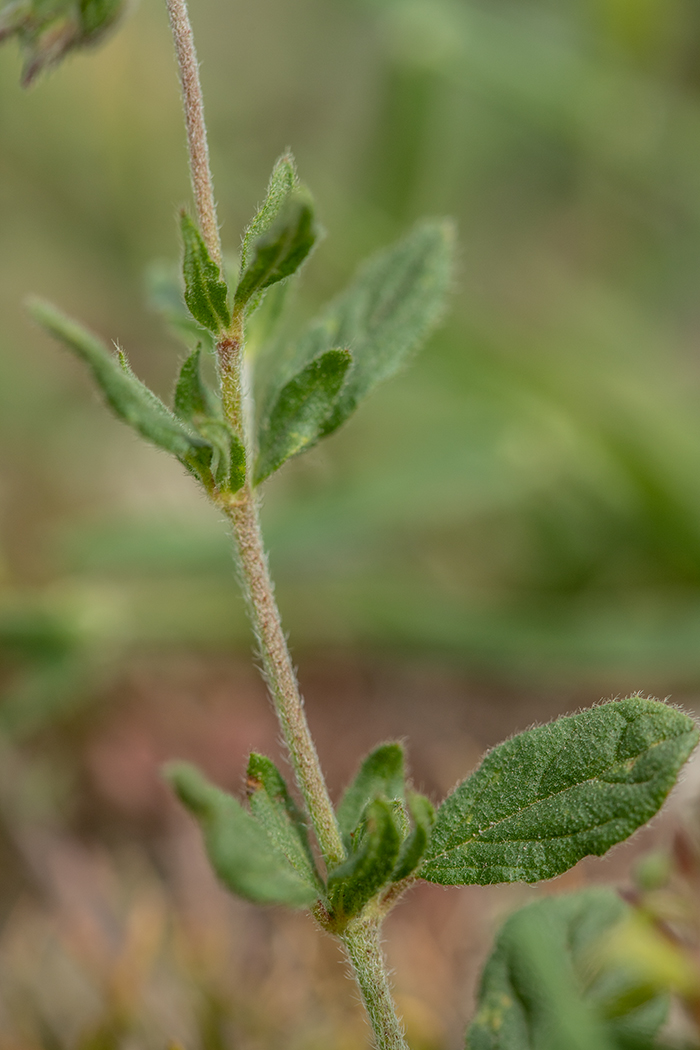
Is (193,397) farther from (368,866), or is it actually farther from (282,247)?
(368,866)

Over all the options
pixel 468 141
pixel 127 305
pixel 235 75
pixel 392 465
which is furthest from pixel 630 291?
pixel 235 75

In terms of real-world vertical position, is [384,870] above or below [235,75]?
below

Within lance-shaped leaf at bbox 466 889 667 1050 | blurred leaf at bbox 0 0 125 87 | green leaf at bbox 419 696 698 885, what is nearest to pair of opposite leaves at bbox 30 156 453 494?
blurred leaf at bbox 0 0 125 87

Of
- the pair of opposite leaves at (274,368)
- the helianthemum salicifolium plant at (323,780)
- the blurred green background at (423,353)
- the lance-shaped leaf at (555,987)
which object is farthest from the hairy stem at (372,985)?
the blurred green background at (423,353)

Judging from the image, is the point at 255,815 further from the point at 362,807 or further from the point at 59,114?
the point at 59,114

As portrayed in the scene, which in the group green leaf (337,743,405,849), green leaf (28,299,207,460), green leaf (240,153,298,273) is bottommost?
green leaf (337,743,405,849)

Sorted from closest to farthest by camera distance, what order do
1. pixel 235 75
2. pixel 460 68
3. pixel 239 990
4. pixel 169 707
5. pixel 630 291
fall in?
pixel 239 990 < pixel 169 707 < pixel 460 68 < pixel 630 291 < pixel 235 75

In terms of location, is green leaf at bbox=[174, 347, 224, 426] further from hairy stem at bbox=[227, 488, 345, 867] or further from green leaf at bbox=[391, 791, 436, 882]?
green leaf at bbox=[391, 791, 436, 882]

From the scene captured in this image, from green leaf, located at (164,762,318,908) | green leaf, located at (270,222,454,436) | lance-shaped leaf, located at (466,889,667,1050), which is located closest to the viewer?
green leaf, located at (164,762,318,908)
